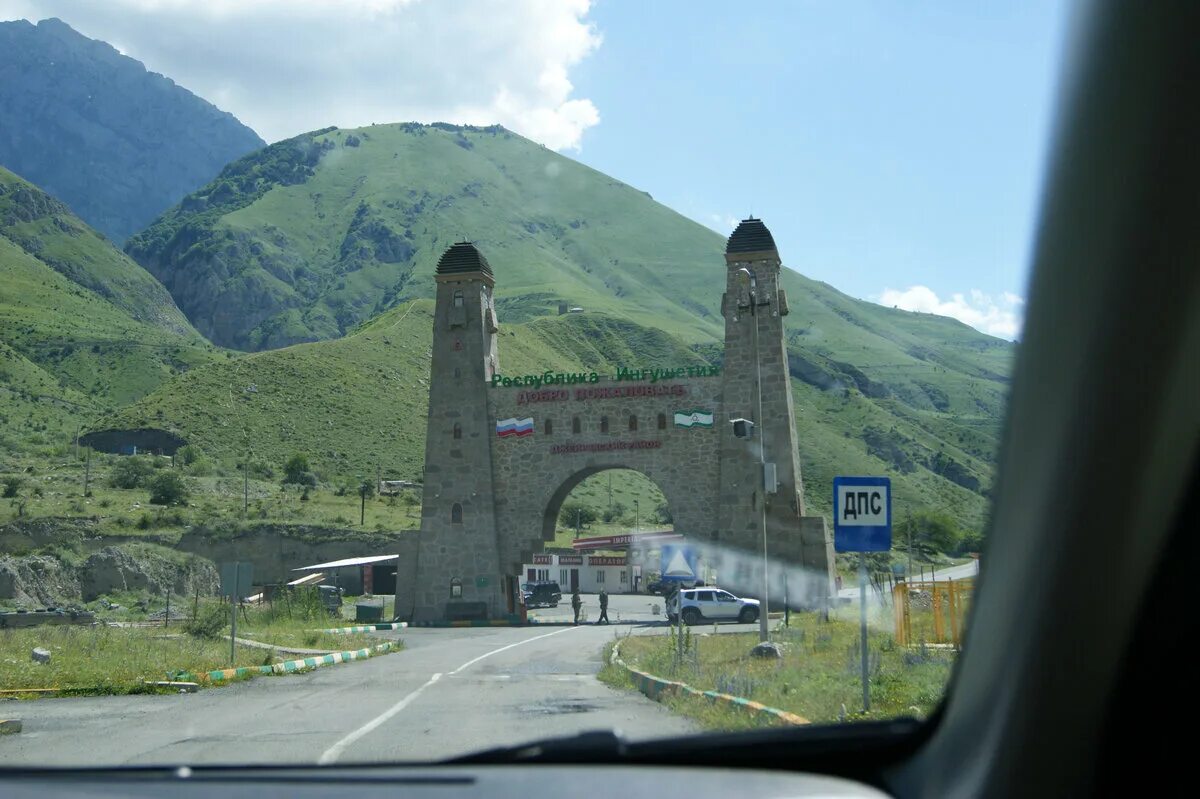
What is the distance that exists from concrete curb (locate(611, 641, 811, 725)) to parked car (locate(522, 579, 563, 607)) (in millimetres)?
42095

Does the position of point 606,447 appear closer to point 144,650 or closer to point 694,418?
point 694,418

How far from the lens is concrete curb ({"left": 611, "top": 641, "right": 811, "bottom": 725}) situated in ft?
30.1

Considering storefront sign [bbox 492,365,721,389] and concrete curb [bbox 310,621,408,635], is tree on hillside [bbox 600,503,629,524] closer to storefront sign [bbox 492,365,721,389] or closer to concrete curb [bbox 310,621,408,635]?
storefront sign [bbox 492,365,721,389]

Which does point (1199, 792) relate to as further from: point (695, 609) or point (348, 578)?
point (348, 578)

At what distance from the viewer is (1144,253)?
324 cm

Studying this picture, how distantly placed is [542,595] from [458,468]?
74.6 ft

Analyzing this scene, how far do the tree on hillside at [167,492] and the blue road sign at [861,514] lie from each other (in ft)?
208

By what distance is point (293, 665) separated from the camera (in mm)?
22562

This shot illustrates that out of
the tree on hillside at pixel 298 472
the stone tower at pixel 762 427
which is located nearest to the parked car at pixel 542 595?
the tree on hillside at pixel 298 472

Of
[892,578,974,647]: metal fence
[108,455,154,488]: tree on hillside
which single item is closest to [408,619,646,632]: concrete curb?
[892,578,974,647]: metal fence

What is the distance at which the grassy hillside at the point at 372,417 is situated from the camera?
8100 centimetres

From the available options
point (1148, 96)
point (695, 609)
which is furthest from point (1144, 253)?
point (695, 609)

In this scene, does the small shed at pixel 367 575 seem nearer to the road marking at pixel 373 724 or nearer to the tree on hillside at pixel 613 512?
the tree on hillside at pixel 613 512

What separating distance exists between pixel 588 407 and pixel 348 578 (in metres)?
26.1
